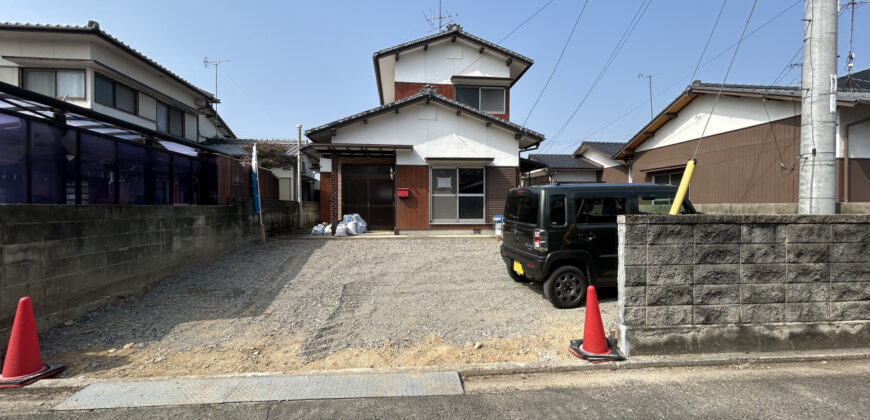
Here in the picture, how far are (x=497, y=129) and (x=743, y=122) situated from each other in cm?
657

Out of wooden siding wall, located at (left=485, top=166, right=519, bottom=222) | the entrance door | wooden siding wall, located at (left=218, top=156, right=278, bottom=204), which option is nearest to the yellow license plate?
wooden siding wall, located at (left=485, top=166, right=519, bottom=222)

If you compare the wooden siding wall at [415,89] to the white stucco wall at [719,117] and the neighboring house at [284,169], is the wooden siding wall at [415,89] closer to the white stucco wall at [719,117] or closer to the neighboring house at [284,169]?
the neighboring house at [284,169]

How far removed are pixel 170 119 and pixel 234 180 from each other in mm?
9703

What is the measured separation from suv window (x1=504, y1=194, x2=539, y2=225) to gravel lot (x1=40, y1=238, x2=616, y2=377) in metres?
1.15

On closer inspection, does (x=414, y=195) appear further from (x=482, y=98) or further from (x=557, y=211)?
(x=557, y=211)

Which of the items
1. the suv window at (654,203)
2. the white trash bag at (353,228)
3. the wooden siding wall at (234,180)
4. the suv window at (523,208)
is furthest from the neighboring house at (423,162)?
the suv window at (654,203)

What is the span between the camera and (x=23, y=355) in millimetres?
3020

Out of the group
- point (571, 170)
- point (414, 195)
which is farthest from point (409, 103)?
point (571, 170)

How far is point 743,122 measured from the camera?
9.34 m

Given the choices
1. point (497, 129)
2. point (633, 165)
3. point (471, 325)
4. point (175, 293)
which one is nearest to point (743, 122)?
point (633, 165)

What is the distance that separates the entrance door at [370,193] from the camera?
12484mm

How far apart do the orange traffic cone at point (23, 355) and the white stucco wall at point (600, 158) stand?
57.5ft

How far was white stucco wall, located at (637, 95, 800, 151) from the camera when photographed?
8.58 m

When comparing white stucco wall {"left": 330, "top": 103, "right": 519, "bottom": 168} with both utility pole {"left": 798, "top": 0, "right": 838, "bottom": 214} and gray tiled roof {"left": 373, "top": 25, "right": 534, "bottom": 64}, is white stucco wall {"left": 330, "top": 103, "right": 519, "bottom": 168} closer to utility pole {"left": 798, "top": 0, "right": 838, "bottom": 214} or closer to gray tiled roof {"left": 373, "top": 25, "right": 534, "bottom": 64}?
gray tiled roof {"left": 373, "top": 25, "right": 534, "bottom": 64}
